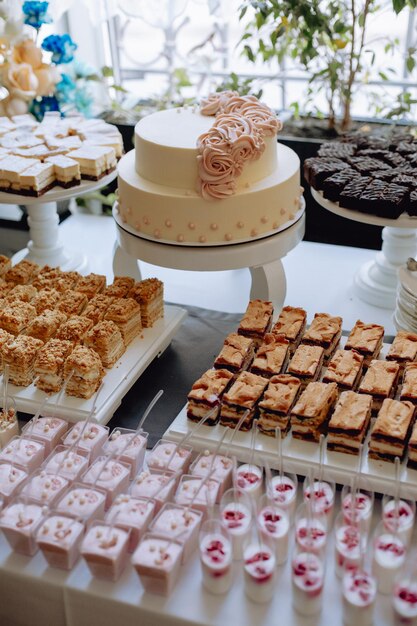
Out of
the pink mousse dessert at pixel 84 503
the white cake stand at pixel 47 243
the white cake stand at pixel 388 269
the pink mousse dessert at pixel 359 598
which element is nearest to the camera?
the pink mousse dessert at pixel 359 598

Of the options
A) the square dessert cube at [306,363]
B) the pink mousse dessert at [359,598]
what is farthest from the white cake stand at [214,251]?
the pink mousse dessert at [359,598]

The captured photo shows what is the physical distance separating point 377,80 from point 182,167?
8.68 feet

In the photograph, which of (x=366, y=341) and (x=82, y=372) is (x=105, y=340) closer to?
(x=82, y=372)

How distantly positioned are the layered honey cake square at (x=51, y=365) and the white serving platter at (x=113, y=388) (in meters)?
0.03

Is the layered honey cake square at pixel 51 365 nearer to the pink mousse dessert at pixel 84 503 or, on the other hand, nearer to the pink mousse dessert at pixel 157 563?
the pink mousse dessert at pixel 84 503

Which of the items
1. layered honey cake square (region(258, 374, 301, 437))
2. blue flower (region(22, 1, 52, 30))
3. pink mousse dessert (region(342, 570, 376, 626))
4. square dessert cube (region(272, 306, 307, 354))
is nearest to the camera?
pink mousse dessert (region(342, 570, 376, 626))

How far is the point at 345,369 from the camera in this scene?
2.51m

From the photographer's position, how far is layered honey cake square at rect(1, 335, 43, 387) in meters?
2.55

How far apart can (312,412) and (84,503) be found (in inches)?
28.3

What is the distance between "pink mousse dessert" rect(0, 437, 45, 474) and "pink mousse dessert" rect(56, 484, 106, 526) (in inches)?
7.1

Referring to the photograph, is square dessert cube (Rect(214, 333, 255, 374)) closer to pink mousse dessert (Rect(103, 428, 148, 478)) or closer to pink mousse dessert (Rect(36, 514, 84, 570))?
pink mousse dessert (Rect(103, 428, 148, 478))

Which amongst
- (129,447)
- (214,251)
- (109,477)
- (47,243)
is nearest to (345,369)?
(214,251)

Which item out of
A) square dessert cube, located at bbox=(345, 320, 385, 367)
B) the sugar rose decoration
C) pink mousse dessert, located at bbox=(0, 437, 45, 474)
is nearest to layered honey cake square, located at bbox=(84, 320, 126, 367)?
pink mousse dessert, located at bbox=(0, 437, 45, 474)

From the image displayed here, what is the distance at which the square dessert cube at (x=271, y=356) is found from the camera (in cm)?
254
